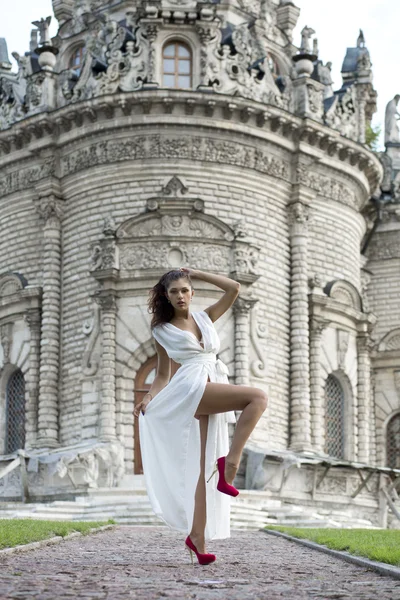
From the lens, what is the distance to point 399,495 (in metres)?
36.1

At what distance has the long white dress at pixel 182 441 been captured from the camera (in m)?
9.69

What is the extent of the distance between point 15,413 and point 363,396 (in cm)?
1021

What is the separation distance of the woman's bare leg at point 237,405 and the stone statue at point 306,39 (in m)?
26.7

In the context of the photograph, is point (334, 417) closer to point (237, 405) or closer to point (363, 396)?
point (363, 396)

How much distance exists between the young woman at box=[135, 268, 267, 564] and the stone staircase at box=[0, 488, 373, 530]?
41.5 ft

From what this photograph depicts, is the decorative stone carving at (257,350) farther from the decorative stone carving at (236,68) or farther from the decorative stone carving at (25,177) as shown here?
the decorative stone carving at (25,177)

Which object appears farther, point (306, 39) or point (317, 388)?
point (306, 39)

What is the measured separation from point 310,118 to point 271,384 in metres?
7.63

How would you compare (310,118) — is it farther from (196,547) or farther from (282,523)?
(196,547)

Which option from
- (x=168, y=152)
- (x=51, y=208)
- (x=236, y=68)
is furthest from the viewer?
(x=51, y=208)

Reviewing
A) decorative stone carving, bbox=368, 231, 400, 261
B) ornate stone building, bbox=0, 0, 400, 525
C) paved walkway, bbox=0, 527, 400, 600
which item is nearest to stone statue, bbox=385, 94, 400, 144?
decorative stone carving, bbox=368, 231, 400, 261

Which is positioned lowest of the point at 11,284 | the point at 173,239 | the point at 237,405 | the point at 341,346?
the point at 237,405

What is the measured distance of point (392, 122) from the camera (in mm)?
42500

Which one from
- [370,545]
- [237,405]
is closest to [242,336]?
[370,545]
